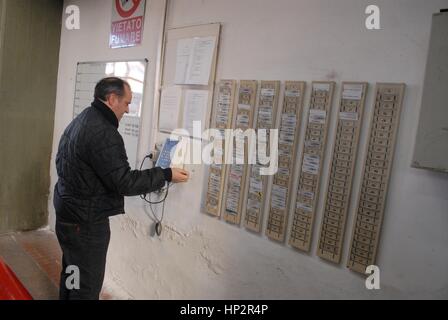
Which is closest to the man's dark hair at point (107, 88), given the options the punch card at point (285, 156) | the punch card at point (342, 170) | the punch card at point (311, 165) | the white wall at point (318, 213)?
the white wall at point (318, 213)

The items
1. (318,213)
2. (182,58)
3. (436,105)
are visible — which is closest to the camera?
(436,105)

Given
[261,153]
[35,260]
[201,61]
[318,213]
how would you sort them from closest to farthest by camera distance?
[318,213], [261,153], [201,61], [35,260]

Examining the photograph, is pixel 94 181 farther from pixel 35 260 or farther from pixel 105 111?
pixel 35 260

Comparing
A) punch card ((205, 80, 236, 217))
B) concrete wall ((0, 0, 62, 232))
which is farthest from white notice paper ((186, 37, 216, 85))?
concrete wall ((0, 0, 62, 232))

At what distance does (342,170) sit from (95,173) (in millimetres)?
1125

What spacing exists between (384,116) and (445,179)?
11.4 inches

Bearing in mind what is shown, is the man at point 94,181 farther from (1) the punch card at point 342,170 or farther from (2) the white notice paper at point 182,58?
(1) the punch card at point 342,170

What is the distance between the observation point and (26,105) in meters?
3.17

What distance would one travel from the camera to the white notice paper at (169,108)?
2.06 m

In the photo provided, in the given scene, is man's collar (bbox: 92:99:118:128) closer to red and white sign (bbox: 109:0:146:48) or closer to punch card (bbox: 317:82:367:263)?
red and white sign (bbox: 109:0:146:48)

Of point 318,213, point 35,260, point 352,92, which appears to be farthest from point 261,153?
point 35,260

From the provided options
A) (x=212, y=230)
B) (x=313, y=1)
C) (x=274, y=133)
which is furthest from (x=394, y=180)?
(x=212, y=230)

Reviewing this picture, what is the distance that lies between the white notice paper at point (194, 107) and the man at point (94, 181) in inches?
12.1

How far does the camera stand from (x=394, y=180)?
1254mm
